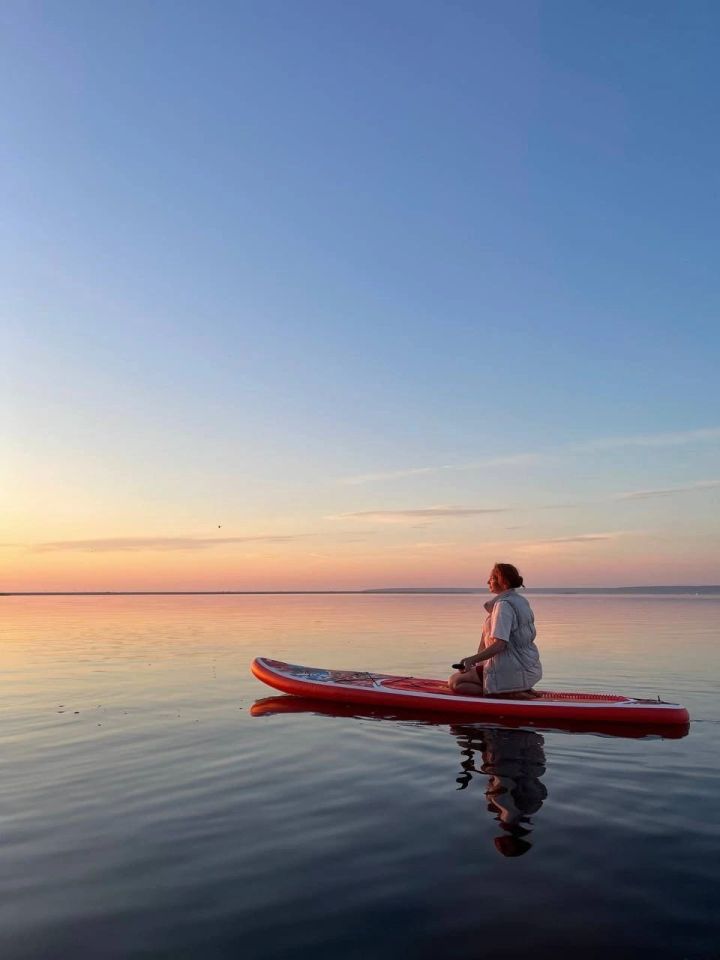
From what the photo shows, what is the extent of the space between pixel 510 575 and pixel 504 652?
152 centimetres

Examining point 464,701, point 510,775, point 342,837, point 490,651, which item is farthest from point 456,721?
point 342,837

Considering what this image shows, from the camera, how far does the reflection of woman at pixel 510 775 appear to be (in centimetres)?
697

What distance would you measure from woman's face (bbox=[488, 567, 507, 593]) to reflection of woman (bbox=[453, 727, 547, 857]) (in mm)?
2295

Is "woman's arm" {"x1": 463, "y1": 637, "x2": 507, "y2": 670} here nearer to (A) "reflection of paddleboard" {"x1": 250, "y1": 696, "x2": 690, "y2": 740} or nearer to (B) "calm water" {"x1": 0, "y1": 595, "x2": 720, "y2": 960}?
(A) "reflection of paddleboard" {"x1": 250, "y1": 696, "x2": 690, "y2": 740}

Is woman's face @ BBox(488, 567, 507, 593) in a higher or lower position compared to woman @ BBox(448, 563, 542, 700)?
higher

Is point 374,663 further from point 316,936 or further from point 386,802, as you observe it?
point 316,936

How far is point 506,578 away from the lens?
12797mm

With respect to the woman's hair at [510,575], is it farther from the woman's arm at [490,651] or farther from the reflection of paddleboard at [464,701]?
the reflection of paddleboard at [464,701]

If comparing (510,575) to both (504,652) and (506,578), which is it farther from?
(504,652)

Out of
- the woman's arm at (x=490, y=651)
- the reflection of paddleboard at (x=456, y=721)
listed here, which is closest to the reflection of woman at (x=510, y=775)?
the reflection of paddleboard at (x=456, y=721)

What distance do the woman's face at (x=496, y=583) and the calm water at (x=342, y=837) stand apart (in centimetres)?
230

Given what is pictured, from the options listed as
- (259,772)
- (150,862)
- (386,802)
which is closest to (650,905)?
(386,802)

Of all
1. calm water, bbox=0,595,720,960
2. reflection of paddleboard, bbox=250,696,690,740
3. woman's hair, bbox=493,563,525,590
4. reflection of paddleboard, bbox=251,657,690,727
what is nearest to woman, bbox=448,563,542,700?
woman's hair, bbox=493,563,525,590

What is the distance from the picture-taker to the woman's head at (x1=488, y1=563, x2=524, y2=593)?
1279 centimetres
